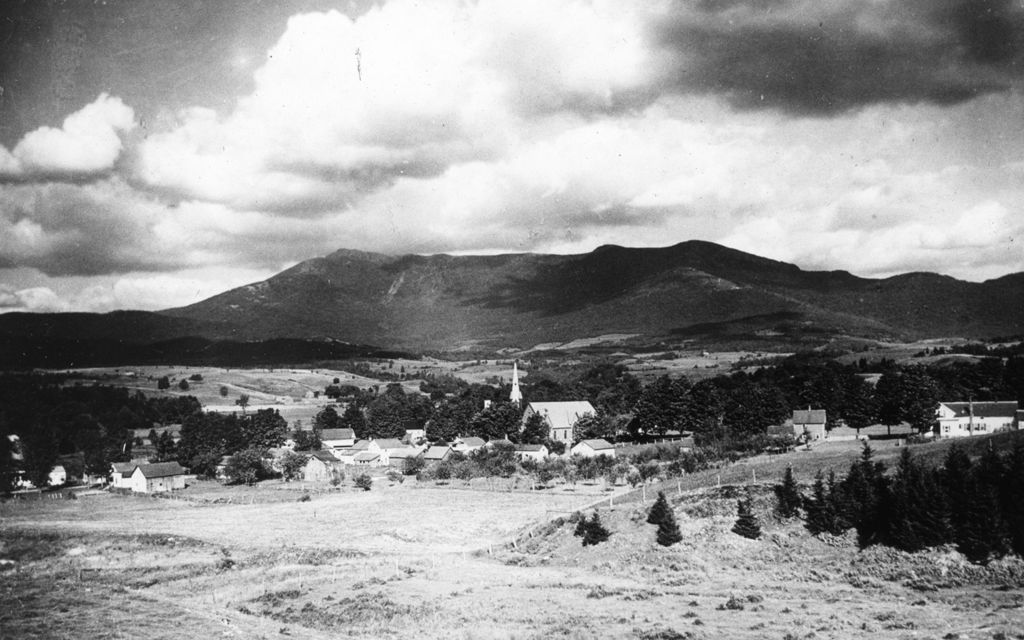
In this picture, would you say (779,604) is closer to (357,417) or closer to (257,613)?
(257,613)

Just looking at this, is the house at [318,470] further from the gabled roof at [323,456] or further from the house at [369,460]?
the house at [369,460]

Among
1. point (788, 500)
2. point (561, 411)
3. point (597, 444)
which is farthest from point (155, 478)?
point (788, 500)

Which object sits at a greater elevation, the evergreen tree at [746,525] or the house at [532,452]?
the evergreen tree at [746,525]

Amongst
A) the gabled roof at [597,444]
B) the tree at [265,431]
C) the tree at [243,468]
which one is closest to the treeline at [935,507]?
the gabled roof at [597,444]

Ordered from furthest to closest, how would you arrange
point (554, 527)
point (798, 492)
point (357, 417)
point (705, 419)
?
point (357, 417)
point (705, 419)
point (554, 527)
point (798, 492)

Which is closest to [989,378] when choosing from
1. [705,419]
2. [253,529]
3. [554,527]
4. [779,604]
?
[705,419]

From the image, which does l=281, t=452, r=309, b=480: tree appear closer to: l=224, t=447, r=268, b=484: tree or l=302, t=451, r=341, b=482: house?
l=302, t=451, r=341, b=482: house
